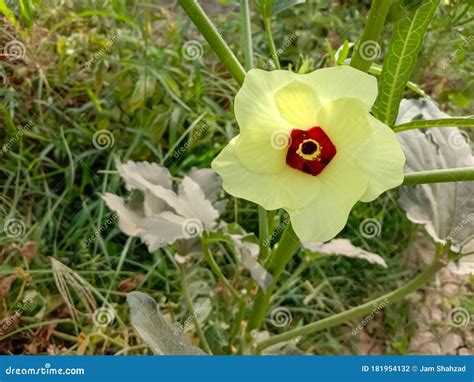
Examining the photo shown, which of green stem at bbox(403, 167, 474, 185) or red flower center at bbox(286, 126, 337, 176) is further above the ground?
red flower center at bbox(286, 126, 337, 176)

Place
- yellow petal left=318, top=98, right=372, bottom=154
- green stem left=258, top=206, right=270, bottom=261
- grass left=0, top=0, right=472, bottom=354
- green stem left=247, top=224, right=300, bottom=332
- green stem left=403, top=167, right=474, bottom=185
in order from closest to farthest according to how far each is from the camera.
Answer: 1. yellow petal left=318, top=98, right=372, bottom=154
2. green stem left=403, top=167, right=474, bottom=185
3. green stem left=247, top=224, right=300, bottom=332
4. green stem left=258, top=206, right=270, bottom=261
5. grass left=0, top=0, right=472, bottom=354

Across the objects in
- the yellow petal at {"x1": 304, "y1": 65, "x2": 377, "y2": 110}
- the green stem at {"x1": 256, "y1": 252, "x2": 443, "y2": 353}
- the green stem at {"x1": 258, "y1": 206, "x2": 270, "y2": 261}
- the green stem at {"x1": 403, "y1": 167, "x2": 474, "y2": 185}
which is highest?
the yellow petal at {"x1": 304, "y1": 65, "x2": 377, "y2": 110}

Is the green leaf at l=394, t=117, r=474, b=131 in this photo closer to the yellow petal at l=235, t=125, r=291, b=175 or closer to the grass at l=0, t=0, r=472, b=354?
the yellow petal at l=235, t=125, r=291, b=175

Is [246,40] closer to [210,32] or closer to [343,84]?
[210,32]

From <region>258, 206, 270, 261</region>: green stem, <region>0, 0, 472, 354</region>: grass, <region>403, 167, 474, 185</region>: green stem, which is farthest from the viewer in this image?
<region>0, 0, 472, 354</region>: grass

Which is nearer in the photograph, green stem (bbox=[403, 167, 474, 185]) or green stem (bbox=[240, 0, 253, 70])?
green stem (bbox=[403, 167, 474, 185])

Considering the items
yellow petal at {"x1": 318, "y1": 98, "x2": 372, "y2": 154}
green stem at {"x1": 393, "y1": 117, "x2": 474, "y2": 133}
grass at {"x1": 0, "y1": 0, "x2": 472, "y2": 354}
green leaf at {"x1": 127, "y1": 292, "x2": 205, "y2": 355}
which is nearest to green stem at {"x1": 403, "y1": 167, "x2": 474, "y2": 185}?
green stem at {"x1": 393, "y1": 117, "x2": 474, "y2": 133}

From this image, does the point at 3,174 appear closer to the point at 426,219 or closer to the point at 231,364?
the point at 231,364
